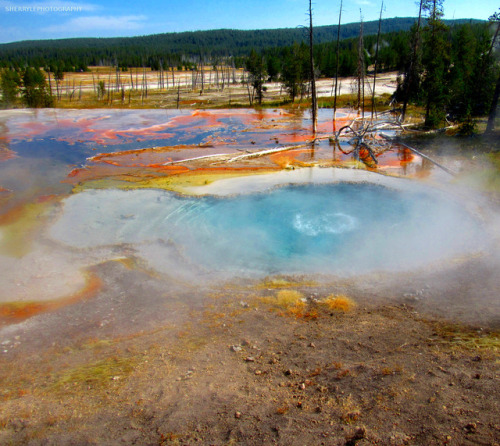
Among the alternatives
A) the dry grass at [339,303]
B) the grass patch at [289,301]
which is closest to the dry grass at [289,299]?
the grass patch at [289,301]

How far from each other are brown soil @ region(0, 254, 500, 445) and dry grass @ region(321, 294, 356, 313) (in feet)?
0.38

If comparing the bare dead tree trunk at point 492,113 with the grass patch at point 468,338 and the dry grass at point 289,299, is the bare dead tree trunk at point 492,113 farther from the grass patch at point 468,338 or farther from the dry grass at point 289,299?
the dry grass at point 289,299

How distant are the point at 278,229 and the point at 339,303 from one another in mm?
3895

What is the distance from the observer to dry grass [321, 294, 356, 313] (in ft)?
24.7

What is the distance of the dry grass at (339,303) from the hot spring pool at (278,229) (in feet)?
3.52

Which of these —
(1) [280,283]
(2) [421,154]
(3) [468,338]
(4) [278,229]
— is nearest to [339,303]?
(1) [280,283]

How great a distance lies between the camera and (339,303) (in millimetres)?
7723

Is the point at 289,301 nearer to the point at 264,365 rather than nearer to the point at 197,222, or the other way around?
the point at 264,365

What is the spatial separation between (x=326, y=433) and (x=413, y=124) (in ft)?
84.5

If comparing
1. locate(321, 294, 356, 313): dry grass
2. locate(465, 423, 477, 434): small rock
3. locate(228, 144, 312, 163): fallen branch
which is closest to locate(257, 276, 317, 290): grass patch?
locate(321, 294, 356, 313): dry grass

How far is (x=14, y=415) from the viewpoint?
16.3 ft

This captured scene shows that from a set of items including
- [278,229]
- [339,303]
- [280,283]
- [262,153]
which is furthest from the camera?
[262,153]

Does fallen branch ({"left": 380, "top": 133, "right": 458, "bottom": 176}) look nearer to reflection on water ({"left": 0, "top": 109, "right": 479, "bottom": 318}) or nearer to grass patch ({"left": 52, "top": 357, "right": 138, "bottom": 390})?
reflection on water ({"left": 0, "top": 109, "right": 479, "bottom": 318})

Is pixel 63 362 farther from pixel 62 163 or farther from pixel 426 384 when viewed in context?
pixel 62 163
